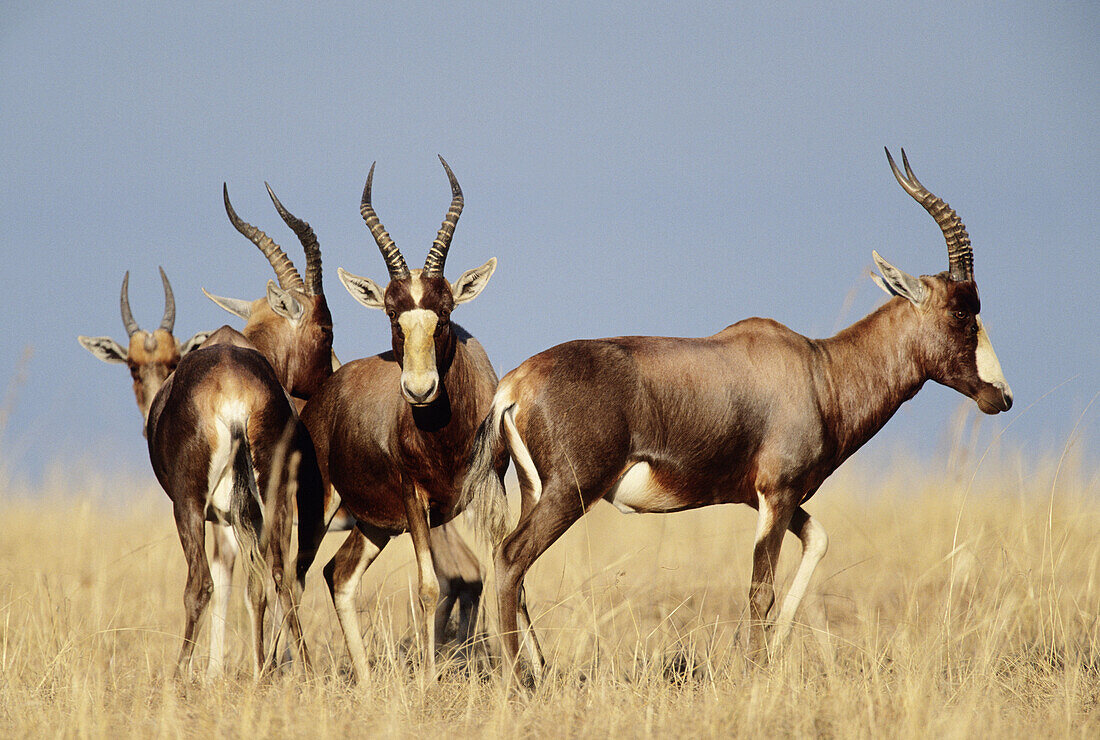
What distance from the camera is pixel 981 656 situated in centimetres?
653

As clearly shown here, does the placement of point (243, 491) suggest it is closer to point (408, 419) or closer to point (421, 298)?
point (408, 419)

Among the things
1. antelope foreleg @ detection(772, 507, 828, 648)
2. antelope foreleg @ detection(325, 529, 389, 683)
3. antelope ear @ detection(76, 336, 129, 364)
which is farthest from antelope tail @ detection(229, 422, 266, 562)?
antelope ear @ detection(76, 336, 129, 364)

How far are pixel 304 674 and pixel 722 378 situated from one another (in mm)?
3085

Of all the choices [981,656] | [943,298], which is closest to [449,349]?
[943,298]

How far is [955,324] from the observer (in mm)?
7160

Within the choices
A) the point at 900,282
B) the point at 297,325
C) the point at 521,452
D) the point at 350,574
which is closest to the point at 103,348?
the point at 297,325

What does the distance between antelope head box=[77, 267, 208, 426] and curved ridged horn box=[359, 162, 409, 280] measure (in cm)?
317

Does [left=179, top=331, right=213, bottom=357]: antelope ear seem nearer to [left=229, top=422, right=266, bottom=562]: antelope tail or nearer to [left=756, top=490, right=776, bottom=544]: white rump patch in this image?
[left=229, top=422, right=266, bottom=562]: antelope tail

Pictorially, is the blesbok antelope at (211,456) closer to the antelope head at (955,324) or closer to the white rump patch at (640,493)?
the white rump patch at (640,493)

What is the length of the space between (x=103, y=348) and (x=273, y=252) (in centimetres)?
230

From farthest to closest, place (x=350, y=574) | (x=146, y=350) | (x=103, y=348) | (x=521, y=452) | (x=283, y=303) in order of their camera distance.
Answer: (x=103, y=348)
(x=146, y=350)
(x=283, y=303)
(x=350, y=574)
(x=521, y=452)

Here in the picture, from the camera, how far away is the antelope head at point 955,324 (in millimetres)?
7152

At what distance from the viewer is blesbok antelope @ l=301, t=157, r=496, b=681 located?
655 centimetres

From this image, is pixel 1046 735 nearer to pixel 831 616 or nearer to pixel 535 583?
pixel 831 616
